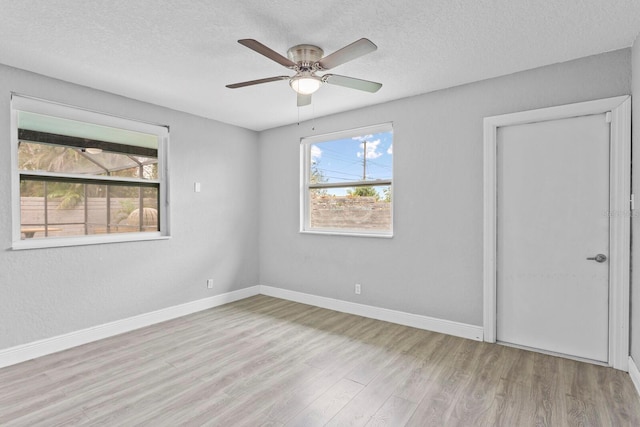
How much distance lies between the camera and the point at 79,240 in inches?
126

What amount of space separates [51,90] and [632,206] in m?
4.99

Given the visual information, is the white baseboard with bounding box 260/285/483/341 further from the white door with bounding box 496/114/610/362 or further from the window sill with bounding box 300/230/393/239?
the window sill with bounding box 300/230/393/239

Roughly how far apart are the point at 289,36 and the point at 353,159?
206cm

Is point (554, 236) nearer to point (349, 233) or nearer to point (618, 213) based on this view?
point (618, 213)

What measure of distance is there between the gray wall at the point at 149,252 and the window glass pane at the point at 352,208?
3.59ft

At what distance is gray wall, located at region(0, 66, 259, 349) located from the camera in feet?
9.12

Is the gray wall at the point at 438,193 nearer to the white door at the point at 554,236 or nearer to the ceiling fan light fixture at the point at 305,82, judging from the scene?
the white door at the point at 554,236

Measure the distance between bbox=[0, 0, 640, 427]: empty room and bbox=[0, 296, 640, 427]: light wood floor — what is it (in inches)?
0.9

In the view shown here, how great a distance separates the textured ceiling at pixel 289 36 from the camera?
6.51ft

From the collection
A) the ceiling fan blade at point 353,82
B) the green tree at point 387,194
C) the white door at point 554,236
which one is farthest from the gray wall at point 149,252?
the white door at point 554,236

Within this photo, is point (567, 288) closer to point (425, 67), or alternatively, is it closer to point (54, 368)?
point (425, 67)

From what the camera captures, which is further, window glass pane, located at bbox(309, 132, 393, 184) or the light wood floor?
window glass pane, located at bbox(309, 132, 393, 184)

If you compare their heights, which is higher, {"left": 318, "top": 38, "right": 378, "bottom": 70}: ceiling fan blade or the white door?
{"left": 318, "top": 38, "right": 378, "bottom": 70}: ceiling fan blade

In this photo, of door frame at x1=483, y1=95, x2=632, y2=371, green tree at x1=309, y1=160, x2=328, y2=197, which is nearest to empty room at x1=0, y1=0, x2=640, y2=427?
door frame at x1=483, y1=95, x2=632, y2=371
